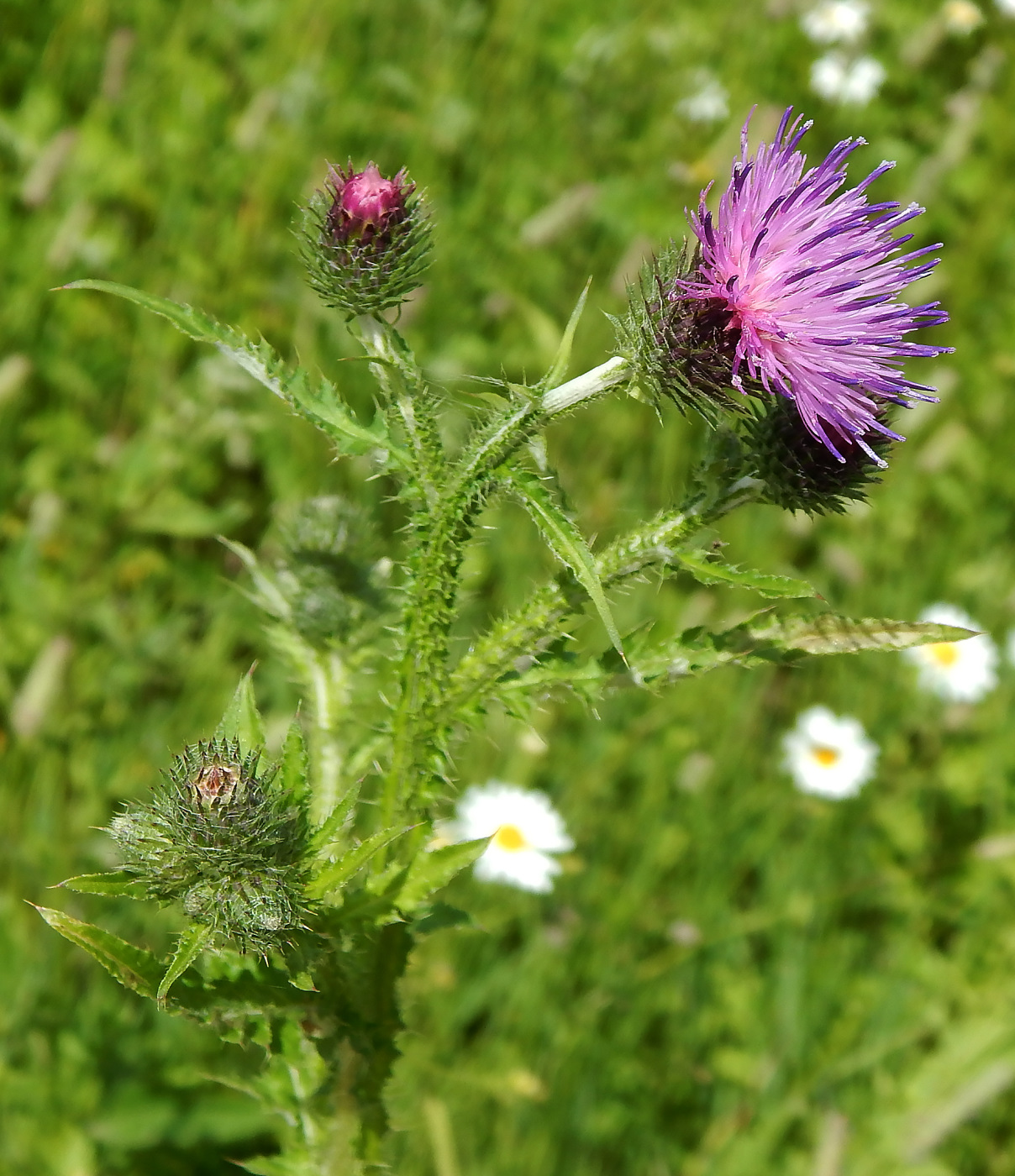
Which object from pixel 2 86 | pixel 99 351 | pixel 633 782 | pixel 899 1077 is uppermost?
pixel 2 86

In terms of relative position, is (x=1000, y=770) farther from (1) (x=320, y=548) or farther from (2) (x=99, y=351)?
(2) (x=99, y=351)

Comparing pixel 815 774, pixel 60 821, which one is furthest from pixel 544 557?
pixel 60 821

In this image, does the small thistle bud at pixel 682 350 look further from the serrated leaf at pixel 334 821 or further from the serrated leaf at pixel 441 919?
the serrated leaf at pixel 441 919

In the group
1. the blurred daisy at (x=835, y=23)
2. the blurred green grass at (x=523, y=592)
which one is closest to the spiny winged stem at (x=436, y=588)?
A: the blurred green grass at (x=523, y=592)

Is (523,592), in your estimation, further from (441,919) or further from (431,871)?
(431,871)

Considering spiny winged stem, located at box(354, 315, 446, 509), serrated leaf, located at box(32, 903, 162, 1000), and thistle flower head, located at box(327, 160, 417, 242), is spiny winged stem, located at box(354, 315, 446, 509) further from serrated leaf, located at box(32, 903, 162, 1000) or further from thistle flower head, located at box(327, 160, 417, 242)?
serrated leaf, located at box(32, 903, 162, 1000)

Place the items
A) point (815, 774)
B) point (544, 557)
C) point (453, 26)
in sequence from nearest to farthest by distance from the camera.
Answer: point (815, 774)
point (544, 557)
point (453, 26)

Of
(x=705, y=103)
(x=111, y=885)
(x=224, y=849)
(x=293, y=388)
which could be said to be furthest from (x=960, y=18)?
(x=111, y=885)
